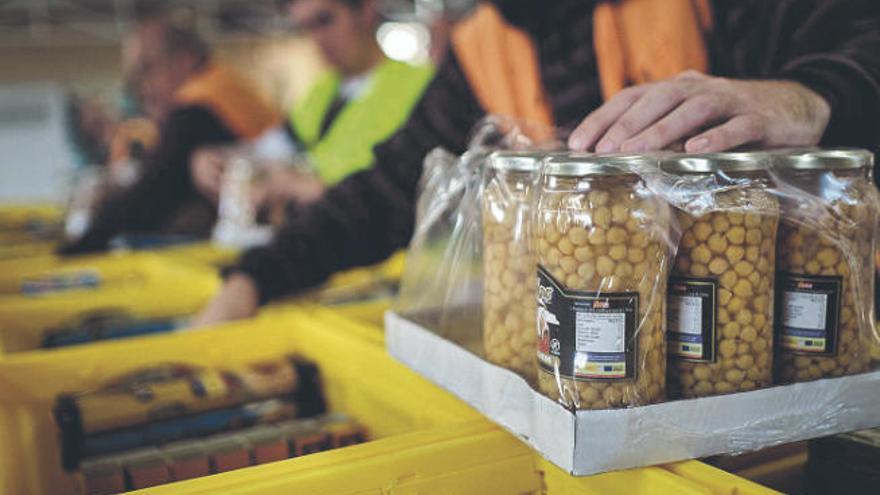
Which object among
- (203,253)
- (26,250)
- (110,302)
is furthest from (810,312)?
(26,250)

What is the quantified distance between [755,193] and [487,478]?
411 mm

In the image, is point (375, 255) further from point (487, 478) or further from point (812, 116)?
point (812, 116)

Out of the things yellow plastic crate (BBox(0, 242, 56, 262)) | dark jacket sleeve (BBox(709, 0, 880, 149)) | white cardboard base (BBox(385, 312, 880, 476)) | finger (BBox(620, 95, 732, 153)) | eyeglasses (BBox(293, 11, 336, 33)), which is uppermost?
eyeglasses (BBox(293, 11, 336, 33))

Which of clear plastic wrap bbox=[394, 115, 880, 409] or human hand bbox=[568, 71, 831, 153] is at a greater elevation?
human hand bbox=[568, 71, 831, 153]

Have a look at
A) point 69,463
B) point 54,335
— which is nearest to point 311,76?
point 54,335

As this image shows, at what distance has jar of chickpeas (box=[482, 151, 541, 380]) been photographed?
864 millimetres

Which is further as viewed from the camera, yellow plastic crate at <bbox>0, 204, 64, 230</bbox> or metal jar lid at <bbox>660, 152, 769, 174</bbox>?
yellow plastic crate at <bbox>0, 204, 64, 230</bbox>

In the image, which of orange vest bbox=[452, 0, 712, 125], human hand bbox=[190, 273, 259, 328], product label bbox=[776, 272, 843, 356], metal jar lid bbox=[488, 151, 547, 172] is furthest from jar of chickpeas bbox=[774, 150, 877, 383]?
human hand bbox=[190, 273, 259, 328]

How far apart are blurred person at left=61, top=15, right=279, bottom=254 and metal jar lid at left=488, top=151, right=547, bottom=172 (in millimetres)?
2836

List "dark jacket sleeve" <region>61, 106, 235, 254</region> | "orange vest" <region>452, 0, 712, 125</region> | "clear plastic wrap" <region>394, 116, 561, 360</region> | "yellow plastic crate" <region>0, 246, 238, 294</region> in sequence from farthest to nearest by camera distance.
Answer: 1. "dark jacket sleeve" <region>61, 106, 235, 254</region>
2. "yellow plastic crate" <region>0, 246, 238, 294</region>
3. "orange vest" <region>452, 0, 712, 125</region>
4. "clear plastic wrap" <region>394, 116, 561, 360</region>

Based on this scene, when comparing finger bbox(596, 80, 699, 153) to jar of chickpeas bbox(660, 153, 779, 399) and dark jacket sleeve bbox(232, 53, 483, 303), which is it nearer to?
jar of chickpeas bbox(660, 153, 779, 399)

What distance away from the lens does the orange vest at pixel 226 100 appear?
3.57 meters

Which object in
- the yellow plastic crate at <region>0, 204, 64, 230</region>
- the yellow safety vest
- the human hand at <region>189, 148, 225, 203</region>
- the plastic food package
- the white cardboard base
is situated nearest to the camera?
the white cardboard base

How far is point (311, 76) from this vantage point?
36.6ft
